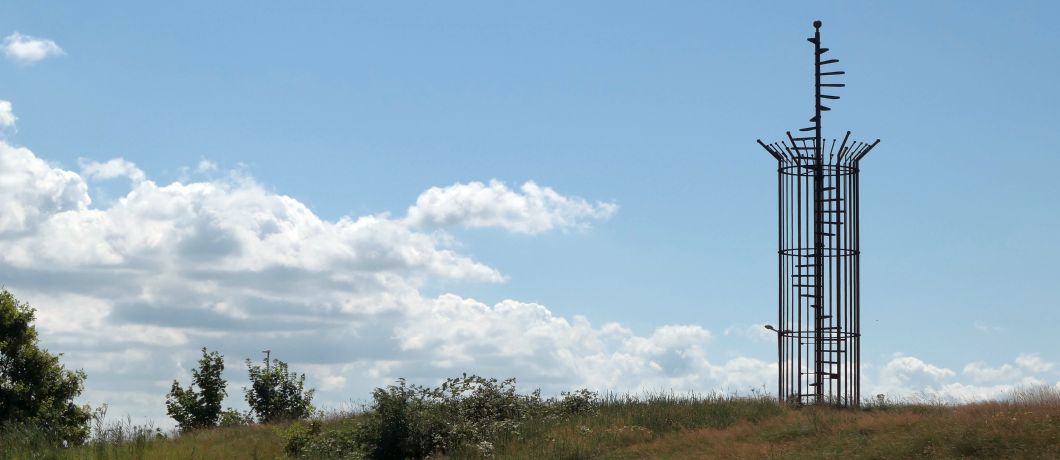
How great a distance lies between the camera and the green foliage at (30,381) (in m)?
33.3

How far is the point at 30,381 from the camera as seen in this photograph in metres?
33.9

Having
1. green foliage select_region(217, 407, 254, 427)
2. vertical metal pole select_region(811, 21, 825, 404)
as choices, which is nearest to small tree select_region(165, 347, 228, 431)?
green foliage select_region(217, 407, 254, 427)

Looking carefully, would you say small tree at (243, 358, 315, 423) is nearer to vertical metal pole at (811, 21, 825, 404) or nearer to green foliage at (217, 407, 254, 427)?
green foliage at (217, 407, 254, 427)

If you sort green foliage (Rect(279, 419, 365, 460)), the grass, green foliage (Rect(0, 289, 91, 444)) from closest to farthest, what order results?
the grass < green foliage (Rect(279, 419, 365, 460)) < green foliage (Rect(0, 289, 91, 444))

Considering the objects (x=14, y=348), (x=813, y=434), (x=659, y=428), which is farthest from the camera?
(x=14, y=348)

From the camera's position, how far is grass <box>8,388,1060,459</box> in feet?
62.5

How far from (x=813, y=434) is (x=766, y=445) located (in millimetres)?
1268

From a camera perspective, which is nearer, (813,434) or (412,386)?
(813,434)

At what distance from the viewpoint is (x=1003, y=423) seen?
1967 cm

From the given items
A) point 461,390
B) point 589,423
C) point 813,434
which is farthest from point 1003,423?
point 461,390

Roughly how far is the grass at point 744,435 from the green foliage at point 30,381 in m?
8.94

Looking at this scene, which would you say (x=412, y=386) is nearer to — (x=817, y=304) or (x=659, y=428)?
(x=659, y=428)

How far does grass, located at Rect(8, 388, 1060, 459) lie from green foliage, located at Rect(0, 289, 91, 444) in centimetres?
894

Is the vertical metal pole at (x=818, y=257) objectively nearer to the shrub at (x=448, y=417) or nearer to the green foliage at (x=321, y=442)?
the shrub at (x=448, y=417)
